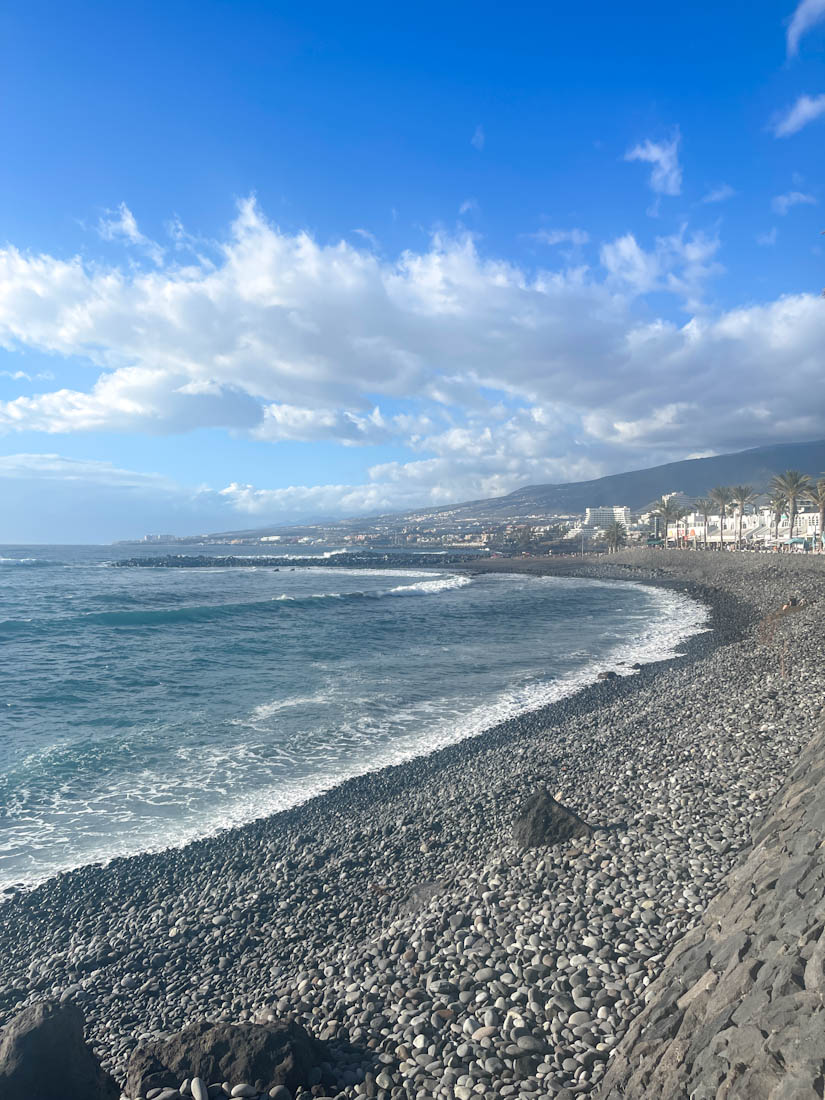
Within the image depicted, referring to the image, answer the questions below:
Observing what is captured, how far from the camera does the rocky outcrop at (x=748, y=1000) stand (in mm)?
2773

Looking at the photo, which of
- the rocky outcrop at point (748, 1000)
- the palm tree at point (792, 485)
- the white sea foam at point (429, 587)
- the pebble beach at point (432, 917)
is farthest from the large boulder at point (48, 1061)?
the palm tree at point (792, 485)

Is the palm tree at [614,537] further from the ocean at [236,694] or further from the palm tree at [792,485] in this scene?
the ocean at [236,694]

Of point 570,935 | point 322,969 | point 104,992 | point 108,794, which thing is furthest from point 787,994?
point 108,794

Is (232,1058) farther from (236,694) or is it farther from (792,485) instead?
(792,485)

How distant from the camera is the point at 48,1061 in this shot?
450 centimetres

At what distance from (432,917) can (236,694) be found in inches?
587

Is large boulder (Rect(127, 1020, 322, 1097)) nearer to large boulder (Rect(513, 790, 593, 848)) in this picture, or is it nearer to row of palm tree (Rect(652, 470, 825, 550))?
large boulder (Rect(513, 790, 593, 848))

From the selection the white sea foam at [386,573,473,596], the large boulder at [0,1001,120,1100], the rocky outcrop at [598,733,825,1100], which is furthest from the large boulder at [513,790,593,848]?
the white sea foam at [386,573,473,596]

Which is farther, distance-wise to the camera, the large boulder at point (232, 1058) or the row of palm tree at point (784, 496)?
the row of palm tree at point (784, 496)

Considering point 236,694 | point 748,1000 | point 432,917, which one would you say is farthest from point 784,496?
point 748,1000

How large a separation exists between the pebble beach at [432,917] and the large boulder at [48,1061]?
0.43ft

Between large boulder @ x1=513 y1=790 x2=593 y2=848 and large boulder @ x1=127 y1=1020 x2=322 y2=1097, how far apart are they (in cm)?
419

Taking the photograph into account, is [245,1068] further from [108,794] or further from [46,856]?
[108,794]

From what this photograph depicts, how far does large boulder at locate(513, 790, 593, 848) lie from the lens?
8234 millimetres
